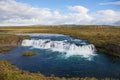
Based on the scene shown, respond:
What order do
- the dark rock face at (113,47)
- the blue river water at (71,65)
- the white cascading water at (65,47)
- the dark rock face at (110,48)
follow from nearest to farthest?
1. the blue river water at (71,65)
2. the dark rock face at (110,48)
3. the dark rock face at (113,47)
4. the white cascading water at (65,47)

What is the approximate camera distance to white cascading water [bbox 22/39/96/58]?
52.7 meters

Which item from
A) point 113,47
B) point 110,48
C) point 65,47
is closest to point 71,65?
point 113,47

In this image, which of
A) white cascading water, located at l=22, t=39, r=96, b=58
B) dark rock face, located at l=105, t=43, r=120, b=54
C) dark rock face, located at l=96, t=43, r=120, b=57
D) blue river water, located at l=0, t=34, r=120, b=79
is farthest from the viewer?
white cascading water, located at l=22, t=39, r=96, b=58

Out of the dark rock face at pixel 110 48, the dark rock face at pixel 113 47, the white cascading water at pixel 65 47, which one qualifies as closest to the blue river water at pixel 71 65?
the dark rock face at pixel 110 48

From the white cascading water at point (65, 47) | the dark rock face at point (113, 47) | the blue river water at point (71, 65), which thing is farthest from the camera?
the white cascading water at point (65, 47)

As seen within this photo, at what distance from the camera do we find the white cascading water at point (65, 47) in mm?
52662

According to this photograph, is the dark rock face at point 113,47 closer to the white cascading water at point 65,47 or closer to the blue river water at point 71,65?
the blue river water at point 71,65

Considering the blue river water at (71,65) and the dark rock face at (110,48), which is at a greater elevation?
the dark rock face at (110,48)

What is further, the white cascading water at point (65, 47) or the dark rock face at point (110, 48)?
the white cascading water at point (65, 47)

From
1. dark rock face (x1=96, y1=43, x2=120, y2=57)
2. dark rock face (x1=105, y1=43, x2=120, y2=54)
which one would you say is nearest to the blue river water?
dark rock face (x1=96, y1=43, x2=120, y2=57)

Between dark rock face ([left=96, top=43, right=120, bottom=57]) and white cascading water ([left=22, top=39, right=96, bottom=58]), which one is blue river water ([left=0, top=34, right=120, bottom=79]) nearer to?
dark rock face ([left=96, top=43, right=120, bottom=57])

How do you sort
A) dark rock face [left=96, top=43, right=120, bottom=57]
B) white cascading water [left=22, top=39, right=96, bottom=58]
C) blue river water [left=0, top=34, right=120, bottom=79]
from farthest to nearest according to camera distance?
1. white cascading water [left=22, top=39, right=96, bottom=58]
2. dark rock face [left=96, top=43, right=120, bottom=57]
3. blue river water [left=0, top=34, right=120, bottom=79]

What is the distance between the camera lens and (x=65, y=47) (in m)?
57.0

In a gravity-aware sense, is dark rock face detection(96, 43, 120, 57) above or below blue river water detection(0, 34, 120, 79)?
above
